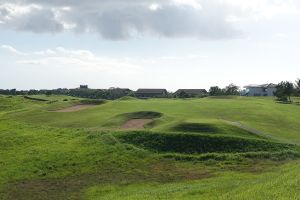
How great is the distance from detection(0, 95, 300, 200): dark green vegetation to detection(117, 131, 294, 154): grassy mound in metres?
0.08

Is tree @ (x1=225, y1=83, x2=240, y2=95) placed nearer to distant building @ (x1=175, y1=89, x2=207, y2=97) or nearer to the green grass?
distant building @ (x1=175, y1=89, x2=207, y2=97)

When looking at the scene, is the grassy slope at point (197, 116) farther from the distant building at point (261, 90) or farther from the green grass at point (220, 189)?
the distant building at point (261, 90)

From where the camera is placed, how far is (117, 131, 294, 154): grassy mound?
37875mm

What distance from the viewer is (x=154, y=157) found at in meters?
36.6

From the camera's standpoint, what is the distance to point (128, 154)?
3700cm

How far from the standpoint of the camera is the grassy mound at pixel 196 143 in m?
37.9

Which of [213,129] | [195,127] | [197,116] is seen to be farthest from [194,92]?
[213,129]

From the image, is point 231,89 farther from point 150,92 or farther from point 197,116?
point 197,116

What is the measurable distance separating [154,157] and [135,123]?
42.9 ft

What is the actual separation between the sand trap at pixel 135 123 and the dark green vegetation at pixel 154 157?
3.23ft

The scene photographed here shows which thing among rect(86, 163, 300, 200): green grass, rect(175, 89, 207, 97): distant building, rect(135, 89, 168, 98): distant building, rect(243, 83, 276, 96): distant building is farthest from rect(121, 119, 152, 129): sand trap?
rect(243, 83, 276, 96): distant building

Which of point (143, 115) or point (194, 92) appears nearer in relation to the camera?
point (143, 115)

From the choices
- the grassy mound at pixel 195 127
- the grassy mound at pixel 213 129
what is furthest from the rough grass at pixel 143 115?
the grassy mound at pixel 195 127

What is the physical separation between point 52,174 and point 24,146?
30.8 ft
